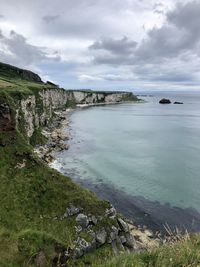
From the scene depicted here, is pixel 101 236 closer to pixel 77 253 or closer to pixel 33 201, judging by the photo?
pixel 77 253

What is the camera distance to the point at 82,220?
25.1 meters

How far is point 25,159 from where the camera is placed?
31156mm

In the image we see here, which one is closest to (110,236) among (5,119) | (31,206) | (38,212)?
(38,212)

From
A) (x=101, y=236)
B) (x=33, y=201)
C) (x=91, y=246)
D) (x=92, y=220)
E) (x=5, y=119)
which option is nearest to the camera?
(x=91, y=246)

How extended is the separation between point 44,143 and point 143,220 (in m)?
39.3

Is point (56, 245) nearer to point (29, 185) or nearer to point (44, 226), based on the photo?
point (44, 226)

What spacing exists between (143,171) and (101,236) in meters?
27.8

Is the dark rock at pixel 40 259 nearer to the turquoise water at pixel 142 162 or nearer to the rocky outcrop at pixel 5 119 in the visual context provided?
the rocky outcrop at pixel 5 119

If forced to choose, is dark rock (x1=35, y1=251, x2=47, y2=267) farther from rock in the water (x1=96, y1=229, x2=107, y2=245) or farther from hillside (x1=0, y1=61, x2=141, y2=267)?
rock in the water (x1=96, y1=229, x2=107, y2=245)

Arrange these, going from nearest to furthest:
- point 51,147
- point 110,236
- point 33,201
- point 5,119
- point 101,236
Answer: point 101,236, point 110,236, point 33,201, point 5,119, point 51,147

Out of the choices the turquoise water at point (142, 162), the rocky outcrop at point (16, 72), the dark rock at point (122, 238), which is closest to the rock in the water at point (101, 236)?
the dark rock at point (122, 238)

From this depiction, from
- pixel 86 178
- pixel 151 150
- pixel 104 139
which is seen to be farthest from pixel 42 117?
pixel 86 178

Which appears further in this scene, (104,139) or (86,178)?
(104,139)

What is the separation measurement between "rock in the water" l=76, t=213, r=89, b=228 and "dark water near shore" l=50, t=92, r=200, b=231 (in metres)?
9.62
